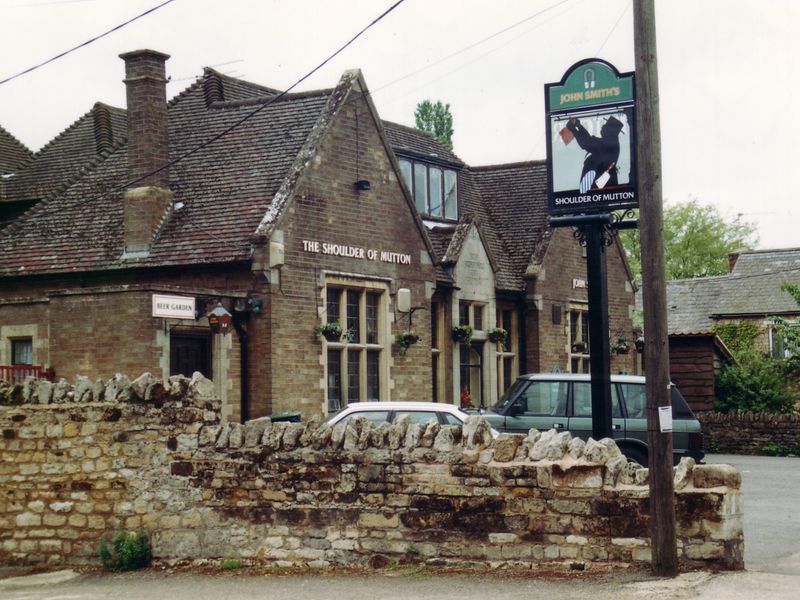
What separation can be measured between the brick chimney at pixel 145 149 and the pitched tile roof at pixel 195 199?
333 millimetres

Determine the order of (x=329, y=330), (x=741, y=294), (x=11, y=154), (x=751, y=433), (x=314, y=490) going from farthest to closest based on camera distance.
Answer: (x=741, y=294) → (x=11, y=154) → (x=751, y=433) → (x=329, y=330) → (x=314, y=490)

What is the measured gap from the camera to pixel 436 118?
205 feet

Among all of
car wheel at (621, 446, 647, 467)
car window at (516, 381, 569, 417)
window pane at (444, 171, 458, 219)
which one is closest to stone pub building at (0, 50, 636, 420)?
window pane at (444, 171, 458, 219)

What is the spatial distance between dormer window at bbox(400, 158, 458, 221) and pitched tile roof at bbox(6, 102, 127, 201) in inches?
274

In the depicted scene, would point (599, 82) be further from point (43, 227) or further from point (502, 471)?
point (43, 227)

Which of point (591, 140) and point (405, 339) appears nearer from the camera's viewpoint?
point (591, 140)

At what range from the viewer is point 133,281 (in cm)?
2397

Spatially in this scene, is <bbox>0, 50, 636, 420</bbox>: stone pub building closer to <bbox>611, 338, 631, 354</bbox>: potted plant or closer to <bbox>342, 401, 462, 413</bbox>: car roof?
<bbox>342, 401, 462, 413</bbox>: car roof

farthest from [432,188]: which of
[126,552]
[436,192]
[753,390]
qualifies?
[126,552]

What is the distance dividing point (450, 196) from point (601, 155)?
15627mm

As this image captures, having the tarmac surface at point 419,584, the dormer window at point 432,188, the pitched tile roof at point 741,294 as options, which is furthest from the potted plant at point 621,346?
the tarmac surface at point 419,584

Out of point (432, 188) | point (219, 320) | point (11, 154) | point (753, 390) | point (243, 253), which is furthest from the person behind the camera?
point (753, 390)

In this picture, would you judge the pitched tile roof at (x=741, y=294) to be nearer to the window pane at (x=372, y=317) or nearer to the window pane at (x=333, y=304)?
the window pane at (x=372, y=317)

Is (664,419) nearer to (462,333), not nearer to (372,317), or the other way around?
(372,317)
